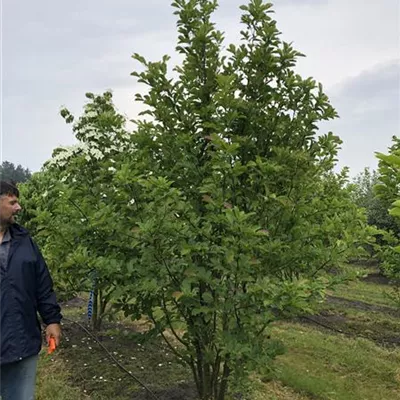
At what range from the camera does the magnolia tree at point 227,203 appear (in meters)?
2.92

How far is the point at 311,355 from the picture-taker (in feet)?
22.9

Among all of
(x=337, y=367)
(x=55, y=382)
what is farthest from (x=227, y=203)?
(x=337, y=367)

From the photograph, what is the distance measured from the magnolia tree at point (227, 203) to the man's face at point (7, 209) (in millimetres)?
685

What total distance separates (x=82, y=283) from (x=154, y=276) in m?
0.72

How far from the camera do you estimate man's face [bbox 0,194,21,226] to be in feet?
10.1

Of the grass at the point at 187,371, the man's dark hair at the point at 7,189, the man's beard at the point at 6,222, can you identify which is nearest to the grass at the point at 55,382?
the grass at the point at 187,371

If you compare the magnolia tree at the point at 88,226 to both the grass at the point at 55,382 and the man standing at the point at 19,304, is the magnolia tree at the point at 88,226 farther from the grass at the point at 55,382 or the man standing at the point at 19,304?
the grass at the point at 55,382

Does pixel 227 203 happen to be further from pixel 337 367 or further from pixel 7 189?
pixel 337 367

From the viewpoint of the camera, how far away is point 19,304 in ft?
9.84

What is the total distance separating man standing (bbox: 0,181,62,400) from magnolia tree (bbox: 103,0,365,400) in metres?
0.54

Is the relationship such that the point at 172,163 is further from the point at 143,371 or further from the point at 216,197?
the point at 143,371

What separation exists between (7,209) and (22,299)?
60 cm

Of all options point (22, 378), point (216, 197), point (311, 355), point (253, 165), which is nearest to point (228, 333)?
point (216, 197)

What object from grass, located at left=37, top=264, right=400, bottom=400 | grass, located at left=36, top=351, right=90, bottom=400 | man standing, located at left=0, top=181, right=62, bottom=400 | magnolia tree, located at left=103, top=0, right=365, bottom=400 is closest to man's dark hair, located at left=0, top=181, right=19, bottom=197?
man standing, located at left=0, top=181, right=62, bottom=400
